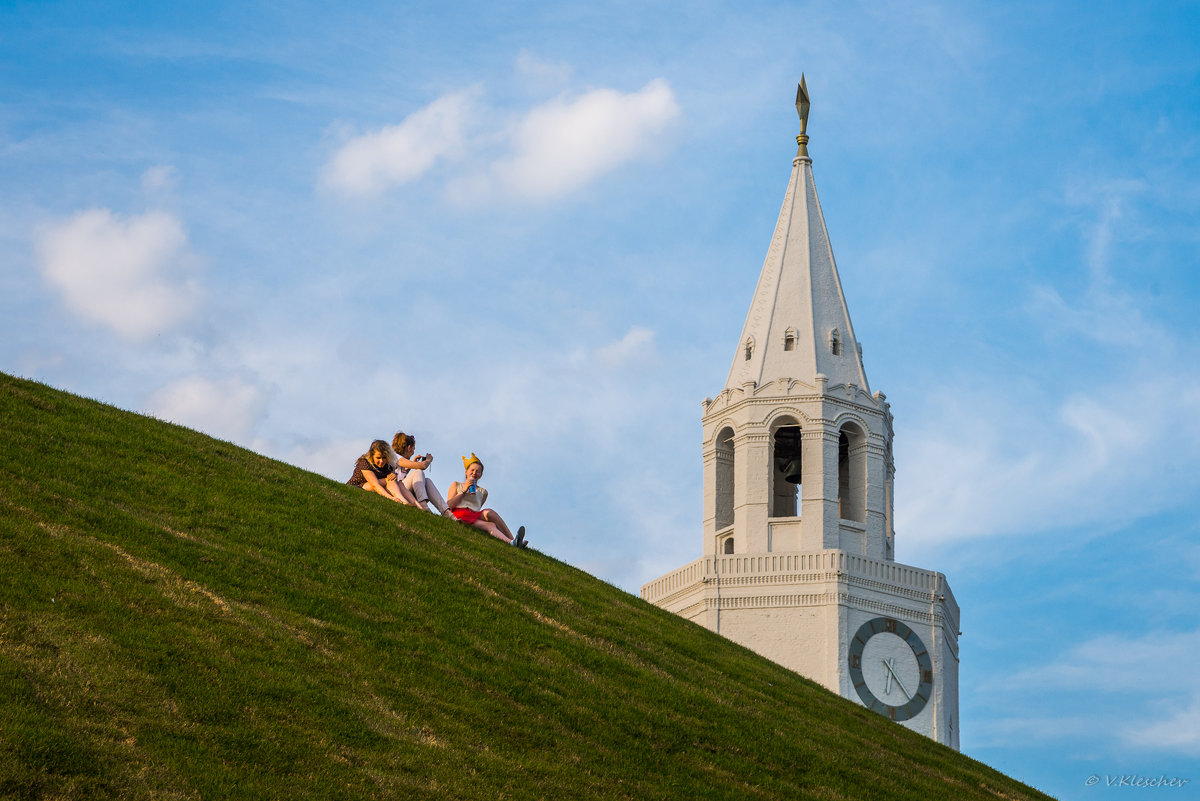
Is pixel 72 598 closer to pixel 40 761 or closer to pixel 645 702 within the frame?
pixel 40 761

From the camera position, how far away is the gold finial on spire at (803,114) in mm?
59938

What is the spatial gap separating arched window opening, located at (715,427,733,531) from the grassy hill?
81.7 ft

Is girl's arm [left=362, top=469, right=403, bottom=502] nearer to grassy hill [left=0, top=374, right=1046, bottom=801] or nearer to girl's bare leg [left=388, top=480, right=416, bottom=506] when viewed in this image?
girl's bare leg [left=388, top=480, right=416, bottom=506]

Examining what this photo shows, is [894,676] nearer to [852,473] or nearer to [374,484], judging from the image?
[852,473]

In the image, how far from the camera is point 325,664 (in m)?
17.8

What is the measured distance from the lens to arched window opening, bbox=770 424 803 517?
52906mm

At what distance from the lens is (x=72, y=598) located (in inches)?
667

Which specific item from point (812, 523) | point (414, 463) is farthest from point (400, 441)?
point (812, 523)

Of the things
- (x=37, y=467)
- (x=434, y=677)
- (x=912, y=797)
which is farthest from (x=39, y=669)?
(x=912, y=797)

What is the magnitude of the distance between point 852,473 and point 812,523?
10.9 ft

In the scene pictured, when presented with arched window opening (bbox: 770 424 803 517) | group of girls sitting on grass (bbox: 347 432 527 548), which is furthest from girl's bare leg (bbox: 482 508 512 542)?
arched window opening (bbox: 770 424 803 517)

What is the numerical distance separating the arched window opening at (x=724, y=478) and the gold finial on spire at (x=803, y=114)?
1260 cm

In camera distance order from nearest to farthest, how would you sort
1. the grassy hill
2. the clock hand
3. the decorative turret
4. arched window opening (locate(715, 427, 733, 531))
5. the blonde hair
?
the grassy hill → the blonde hair → the clock hand → the decorative turret → arched window opening (locate(715, 427, 733, 531))

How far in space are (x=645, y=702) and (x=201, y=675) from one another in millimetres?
6671
